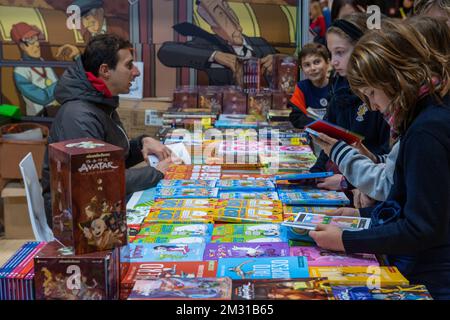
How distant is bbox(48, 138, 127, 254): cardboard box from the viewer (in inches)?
60.1

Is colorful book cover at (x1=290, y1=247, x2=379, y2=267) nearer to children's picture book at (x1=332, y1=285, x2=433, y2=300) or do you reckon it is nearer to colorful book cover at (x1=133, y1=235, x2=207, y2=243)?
children's picture book at (x1=332, y1=285, x2=433, y2=300)

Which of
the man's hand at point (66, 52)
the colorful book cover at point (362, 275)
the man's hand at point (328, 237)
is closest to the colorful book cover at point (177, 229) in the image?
the man's hand at point (328, 237)

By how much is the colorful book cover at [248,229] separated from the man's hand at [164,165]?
1.01m

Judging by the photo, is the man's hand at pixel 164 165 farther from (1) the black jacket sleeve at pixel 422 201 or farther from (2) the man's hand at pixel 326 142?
(1) the black jacket sleeve at pixel 422 201

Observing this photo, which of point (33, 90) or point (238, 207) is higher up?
point (33, 90)

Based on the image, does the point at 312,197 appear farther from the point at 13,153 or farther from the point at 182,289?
the point at 13,153

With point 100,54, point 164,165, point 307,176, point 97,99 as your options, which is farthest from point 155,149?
point 307,176

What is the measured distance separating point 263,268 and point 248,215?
564mm

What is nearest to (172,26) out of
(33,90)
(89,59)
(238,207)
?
(33,90)

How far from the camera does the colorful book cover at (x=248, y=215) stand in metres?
2.29

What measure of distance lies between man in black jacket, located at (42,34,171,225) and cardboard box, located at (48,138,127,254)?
1.25 metres

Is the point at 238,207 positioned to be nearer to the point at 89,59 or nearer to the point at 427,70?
the point at 427,70

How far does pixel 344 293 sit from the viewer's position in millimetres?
1562
